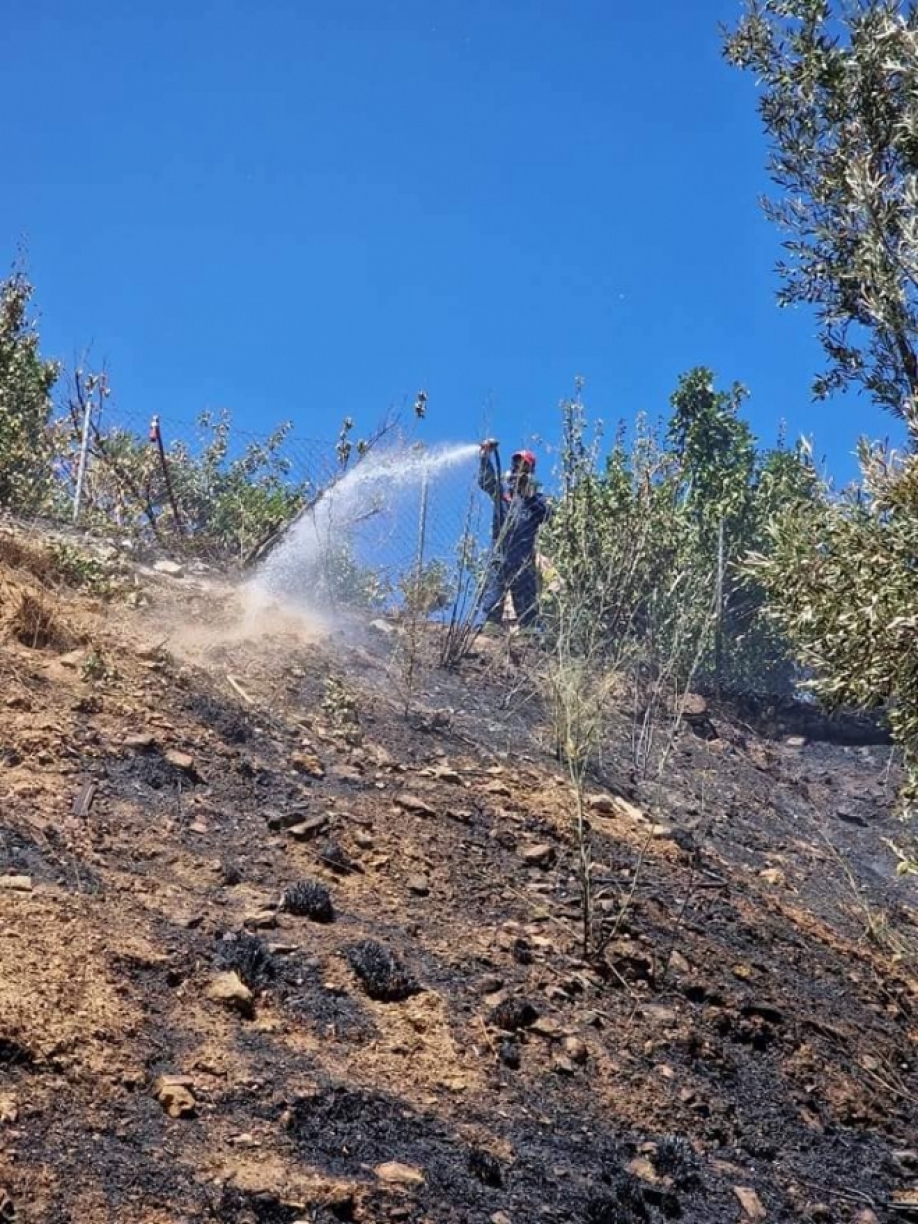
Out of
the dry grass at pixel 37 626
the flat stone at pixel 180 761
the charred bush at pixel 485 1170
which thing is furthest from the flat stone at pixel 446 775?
the charred bush at pixel 485 1170

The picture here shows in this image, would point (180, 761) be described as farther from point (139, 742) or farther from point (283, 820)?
point (283, 820)

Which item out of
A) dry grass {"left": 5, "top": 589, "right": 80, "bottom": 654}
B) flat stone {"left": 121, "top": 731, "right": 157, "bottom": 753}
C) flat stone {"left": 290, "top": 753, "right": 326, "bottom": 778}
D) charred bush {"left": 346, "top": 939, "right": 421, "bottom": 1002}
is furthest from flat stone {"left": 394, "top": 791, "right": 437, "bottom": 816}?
dry grass {"left": 5, "top": 589, "right": 80, "bottom": 654}

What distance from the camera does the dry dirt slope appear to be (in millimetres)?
3824

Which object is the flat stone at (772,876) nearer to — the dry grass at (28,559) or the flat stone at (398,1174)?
the flat stone at (398,1174)

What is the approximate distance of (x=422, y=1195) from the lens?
150 inches

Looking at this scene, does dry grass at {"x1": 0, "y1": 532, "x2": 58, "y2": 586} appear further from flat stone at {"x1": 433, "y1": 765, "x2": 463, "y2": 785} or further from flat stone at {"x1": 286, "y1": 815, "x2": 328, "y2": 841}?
flat stone at {"x1": 286, "y1": 815, "x2": 328, "y2": 841}

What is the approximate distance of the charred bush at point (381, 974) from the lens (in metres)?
4.97

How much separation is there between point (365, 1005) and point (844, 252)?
161 inches

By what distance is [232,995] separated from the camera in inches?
179

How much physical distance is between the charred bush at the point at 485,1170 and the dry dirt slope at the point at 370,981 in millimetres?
11

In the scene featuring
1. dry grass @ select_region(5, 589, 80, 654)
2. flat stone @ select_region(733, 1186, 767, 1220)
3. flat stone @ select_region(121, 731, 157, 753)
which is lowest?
flat stone @ select_region(733, 1186, 767, 1220)

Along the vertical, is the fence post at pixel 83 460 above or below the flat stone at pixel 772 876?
above

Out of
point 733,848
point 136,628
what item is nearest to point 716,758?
point 733,848

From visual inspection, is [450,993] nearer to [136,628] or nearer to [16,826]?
[16,826]
